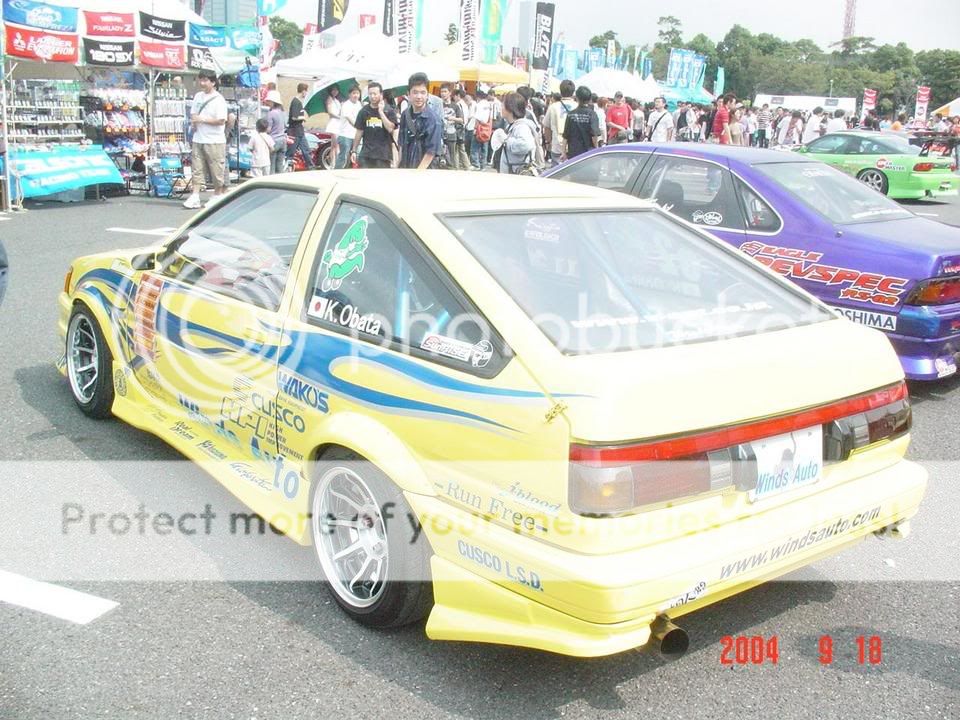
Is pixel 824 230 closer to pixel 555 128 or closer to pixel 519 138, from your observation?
pixel 519 138

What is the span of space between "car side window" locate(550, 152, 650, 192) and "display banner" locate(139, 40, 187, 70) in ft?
33.6

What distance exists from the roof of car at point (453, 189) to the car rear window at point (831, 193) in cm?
300

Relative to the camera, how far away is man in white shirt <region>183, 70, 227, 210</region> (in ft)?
42.7

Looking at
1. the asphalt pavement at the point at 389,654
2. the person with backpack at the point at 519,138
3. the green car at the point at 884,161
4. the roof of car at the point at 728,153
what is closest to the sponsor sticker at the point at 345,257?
the asphalt pavement at the point at 389,654

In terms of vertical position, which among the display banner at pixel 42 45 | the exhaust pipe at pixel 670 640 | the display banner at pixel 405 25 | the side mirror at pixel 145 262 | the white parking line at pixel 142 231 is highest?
the display banner at pixel 405 25

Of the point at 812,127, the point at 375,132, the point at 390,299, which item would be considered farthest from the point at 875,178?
the point at 390,299

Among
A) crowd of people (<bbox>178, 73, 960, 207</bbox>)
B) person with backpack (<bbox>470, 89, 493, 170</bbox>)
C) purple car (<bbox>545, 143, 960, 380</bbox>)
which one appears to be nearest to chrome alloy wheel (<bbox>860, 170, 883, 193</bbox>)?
crowd of people (<bbox>178, 73, 960, 207</bbox>)

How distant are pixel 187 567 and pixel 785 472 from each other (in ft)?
7.20

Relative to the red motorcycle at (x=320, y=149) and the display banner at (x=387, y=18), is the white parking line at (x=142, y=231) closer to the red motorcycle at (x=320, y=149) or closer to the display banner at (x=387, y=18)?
the red motorcycle at (x=320, y=149)

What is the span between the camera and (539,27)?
1139 inches

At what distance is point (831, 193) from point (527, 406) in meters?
4.71

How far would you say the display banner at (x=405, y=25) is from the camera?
74.4ft

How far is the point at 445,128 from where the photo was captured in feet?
53.5

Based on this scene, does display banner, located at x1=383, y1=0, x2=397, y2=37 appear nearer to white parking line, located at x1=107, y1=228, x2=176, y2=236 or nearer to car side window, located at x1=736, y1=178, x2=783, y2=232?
white parking line, located at x1=107, y1=228, x2=176, y2=236
